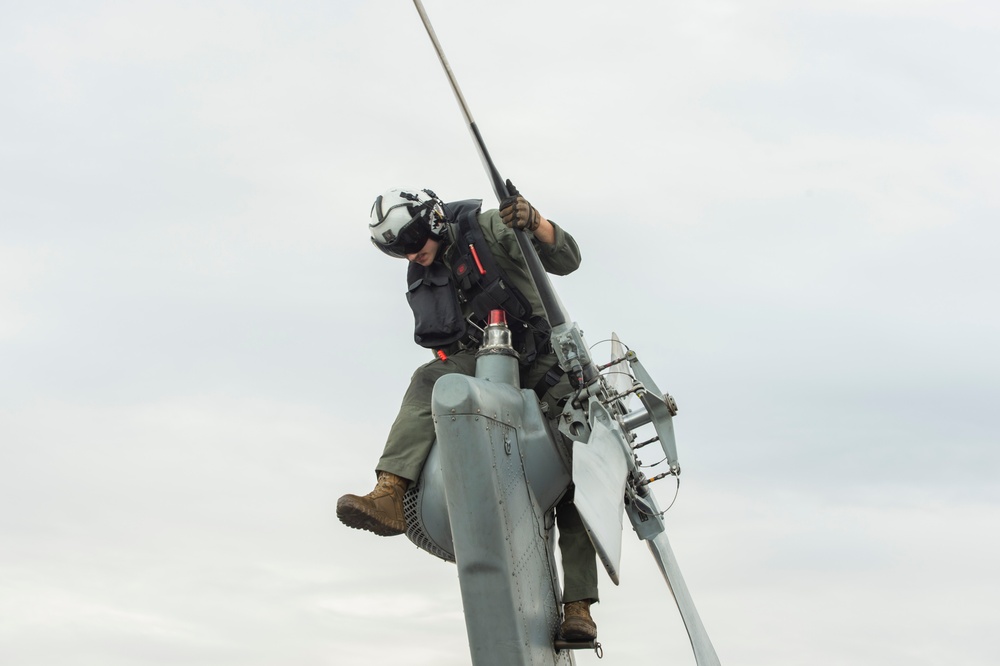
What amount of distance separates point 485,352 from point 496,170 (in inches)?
47.4

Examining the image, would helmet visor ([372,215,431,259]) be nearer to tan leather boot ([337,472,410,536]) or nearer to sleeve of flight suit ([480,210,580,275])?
sleeve of flight suit ([480,210,580,275])

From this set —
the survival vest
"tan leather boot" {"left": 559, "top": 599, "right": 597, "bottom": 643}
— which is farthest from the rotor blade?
the survival vest

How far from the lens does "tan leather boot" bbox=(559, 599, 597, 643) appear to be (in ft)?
23.4

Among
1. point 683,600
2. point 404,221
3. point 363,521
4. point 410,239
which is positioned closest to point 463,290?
point 410,239

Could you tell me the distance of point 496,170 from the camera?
281 inches

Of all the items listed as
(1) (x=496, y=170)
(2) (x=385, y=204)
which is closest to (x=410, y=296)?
(2) (x=385, y=204)

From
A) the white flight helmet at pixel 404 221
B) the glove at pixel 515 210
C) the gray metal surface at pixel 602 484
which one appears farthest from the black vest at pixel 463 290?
the gray metal surface at pixel 602 484

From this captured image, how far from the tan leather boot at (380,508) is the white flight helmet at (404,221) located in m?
1.57

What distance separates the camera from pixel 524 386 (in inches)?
310

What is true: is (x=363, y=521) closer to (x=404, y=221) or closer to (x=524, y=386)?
(x=524, y=386)

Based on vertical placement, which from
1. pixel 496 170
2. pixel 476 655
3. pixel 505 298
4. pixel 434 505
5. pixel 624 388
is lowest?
pixel 476 655

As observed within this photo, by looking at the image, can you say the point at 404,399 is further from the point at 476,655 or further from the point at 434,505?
the point at 476,655

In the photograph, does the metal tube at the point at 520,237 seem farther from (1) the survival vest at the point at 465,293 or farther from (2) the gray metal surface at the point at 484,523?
(2) the gray metal surface at the point at 484,523

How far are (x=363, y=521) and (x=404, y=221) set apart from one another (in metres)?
2.03
